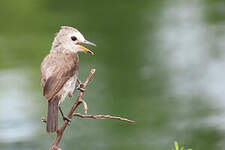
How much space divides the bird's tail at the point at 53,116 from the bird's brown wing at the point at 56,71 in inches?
1.5

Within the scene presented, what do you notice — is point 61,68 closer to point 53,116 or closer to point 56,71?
point 56,71

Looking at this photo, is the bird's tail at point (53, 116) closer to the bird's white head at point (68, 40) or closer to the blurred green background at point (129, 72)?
the bird's white head at point (68, 40)

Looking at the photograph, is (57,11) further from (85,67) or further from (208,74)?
(208,74)

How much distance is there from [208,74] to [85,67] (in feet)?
7.53

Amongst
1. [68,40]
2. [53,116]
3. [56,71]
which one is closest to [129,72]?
[68,40]

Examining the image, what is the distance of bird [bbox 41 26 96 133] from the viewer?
4.13 metres

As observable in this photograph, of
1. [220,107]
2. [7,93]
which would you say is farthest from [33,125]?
[220,107]

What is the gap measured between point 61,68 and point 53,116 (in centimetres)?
52

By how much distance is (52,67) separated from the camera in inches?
169

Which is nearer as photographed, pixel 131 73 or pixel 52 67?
pixel 52 67

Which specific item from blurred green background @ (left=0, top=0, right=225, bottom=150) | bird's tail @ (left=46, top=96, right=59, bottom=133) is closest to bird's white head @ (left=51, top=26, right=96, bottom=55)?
bird's tail @ (left=46, top=96, right=59, bottom=133)

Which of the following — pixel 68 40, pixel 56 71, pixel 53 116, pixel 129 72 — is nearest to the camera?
pixel 53 116

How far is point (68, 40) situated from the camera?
172 inches

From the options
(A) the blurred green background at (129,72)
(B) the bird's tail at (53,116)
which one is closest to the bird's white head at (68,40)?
(B) the bird's tail at (53,116)
